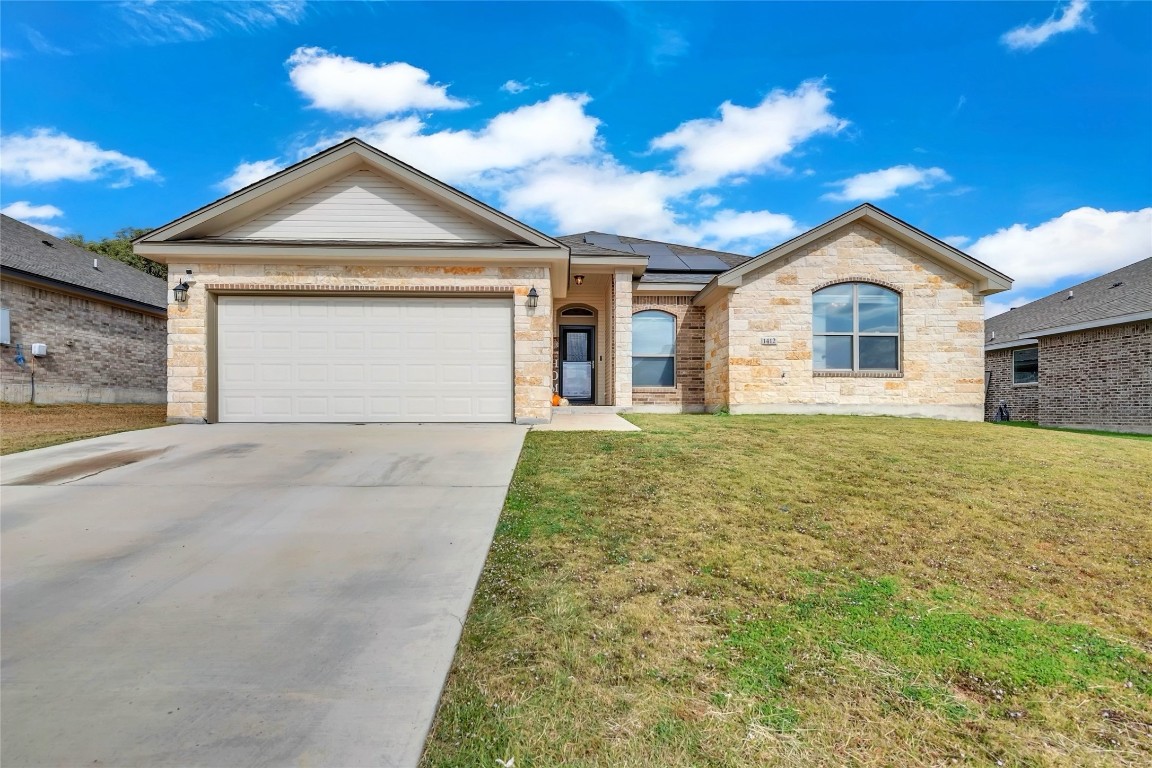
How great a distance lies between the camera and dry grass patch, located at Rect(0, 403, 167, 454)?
7.92 m

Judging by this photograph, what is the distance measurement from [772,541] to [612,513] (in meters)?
1.31

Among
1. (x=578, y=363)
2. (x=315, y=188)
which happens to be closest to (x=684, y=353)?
(x=578, y=363)

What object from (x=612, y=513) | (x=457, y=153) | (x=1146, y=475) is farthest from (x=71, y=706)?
(x=457, y=153)

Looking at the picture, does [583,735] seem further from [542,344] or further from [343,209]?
[343,209]

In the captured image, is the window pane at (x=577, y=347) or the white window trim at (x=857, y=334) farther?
the window pane at (x=577, y=347)

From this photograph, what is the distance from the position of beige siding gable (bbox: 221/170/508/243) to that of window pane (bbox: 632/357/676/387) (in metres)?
5.43

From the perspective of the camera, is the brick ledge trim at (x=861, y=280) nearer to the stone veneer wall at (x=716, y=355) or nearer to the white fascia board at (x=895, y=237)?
the white fascia board at (x=895, y=237)

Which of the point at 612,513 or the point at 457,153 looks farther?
the point at 457,153

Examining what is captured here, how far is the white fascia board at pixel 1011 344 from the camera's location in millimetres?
17672

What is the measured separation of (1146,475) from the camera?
646cm

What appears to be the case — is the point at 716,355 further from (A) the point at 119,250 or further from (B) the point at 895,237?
(A) the point at 119,250

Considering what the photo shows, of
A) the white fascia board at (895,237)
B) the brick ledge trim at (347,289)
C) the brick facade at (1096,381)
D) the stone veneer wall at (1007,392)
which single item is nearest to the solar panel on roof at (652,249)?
the white fascia board at (895,237)

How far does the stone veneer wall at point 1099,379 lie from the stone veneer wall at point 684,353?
1107 centimetres

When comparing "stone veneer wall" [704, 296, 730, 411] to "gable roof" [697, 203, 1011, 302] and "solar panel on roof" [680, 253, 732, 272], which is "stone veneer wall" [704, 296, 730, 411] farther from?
"solar panel on roof" [680, 253, 732, 272]
